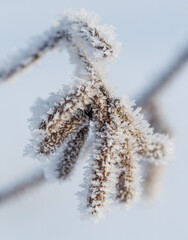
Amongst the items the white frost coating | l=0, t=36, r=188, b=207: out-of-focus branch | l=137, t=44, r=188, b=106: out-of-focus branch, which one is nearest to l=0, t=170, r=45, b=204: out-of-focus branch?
l=0, t=36, r=188, b=207: out-of-focus branch

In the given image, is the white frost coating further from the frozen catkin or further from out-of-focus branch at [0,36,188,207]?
out-of-focus branch at [0,36,188,207]

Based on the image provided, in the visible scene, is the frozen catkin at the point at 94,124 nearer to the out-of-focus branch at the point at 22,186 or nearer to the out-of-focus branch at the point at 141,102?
the out-of-focus branch at the point at 141,102

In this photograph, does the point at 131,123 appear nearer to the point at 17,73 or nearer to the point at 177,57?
the point at 17,73

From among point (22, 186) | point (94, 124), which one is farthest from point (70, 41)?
point (22, 186)

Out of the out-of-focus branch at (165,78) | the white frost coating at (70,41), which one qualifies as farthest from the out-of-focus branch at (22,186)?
the white frost coating at (70,41)

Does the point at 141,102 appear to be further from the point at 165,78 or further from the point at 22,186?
the point at 22,186

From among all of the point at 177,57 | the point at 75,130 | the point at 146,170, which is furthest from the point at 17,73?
the point at 146,170

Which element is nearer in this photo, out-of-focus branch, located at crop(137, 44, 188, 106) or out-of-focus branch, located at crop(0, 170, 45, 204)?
out-of-focus branch, located at crop(137, 44, 188, 106)
